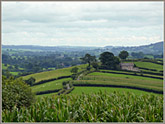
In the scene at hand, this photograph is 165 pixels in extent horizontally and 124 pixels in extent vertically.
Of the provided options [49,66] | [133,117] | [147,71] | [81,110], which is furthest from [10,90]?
[49,66]

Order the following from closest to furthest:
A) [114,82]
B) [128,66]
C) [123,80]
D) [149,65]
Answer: [114,82]
[123,80]
[128,66]
[149,65]

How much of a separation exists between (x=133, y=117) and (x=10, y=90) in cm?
1303

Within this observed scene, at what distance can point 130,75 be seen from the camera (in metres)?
56.2

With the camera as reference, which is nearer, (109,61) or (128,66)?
(109,61)

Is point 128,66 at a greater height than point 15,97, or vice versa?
point 15,97

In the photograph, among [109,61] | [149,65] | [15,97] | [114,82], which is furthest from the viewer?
[149,65]

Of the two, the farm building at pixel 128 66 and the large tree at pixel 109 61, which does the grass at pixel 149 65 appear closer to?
the farm building at pixel 128 66

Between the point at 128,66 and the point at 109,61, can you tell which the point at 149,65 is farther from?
the point at 109,61

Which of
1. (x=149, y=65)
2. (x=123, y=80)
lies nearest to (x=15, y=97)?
(x=123, y=80)

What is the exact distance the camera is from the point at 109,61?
6066 centimetres

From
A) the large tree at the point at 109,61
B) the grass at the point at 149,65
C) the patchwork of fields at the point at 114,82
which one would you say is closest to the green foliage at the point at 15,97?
the patchwork of fields at the point at 114,82

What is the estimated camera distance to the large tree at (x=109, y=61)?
196ft

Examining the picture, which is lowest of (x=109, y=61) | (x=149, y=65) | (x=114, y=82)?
(x=114, y=82)

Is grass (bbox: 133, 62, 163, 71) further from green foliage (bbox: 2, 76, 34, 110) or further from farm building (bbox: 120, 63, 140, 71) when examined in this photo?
green foliage (bbox: 2, 76, 34, 110)
